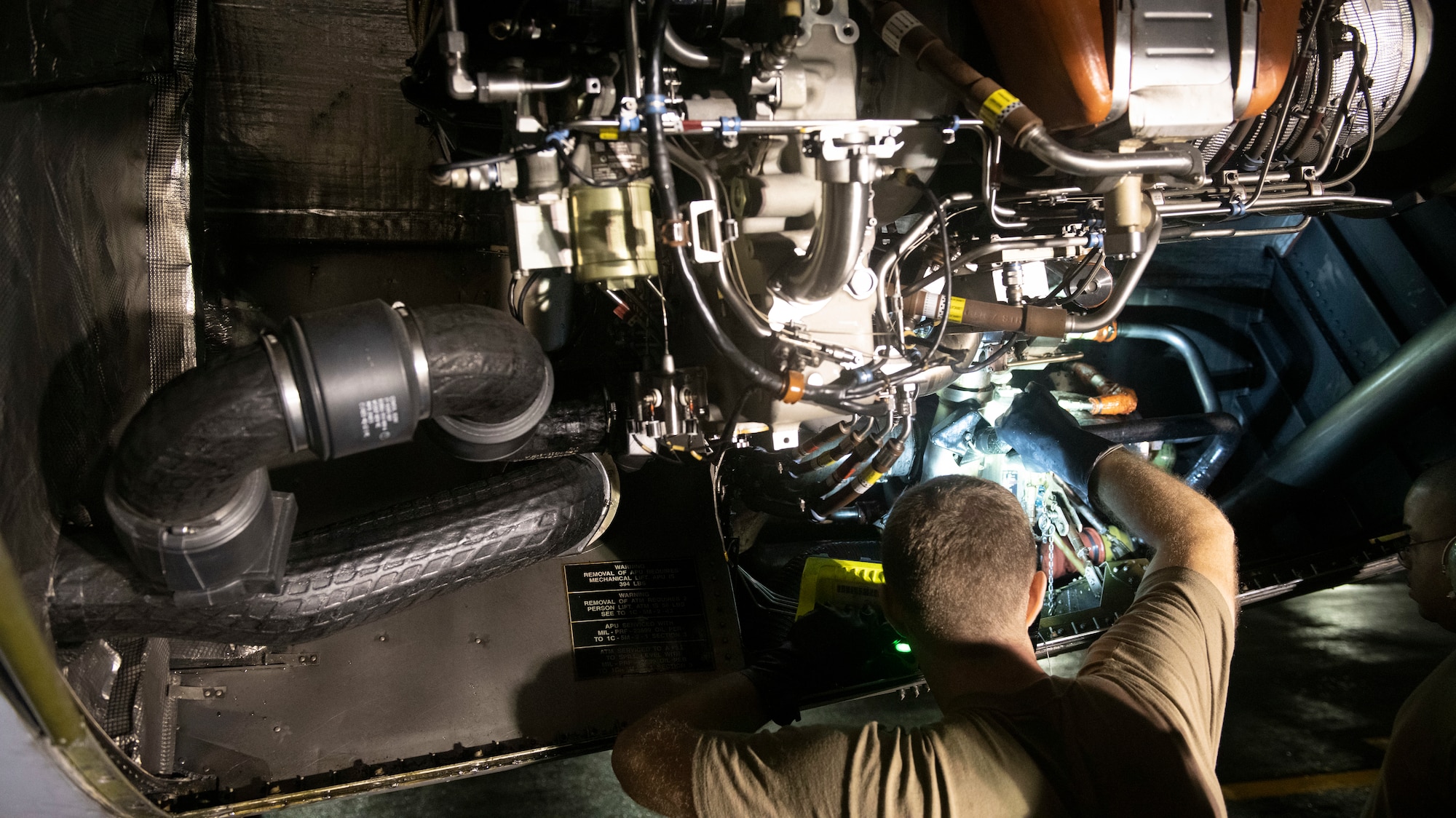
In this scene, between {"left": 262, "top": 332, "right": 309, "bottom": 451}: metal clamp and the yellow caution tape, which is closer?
{"left": 262, "top": 332, "right": 309, "bottom": 451}: metal clamp

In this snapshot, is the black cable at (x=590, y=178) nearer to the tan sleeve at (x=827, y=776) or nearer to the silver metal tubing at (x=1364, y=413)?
the tan sleeve at (x=827, y=776)

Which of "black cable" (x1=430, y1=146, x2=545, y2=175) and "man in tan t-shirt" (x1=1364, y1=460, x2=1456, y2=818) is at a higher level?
"black cable" (x1=430, y1=146, x2=545, y2=175)

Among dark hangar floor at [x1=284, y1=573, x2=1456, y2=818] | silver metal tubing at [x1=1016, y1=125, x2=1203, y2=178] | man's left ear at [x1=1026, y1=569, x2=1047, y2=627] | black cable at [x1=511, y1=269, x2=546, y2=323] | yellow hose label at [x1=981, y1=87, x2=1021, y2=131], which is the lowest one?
dark hangar floor at [x1=284, y1=573, x2=1456, y2=818]

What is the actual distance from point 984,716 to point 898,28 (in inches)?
56.6

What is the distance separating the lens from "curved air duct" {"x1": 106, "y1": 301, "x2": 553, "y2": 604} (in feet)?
4.76

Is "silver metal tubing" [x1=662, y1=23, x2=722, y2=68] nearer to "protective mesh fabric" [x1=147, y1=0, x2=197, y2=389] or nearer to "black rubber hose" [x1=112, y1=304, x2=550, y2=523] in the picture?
"black rubber hose" [x1=112, y1=304, x2=550, y2=523]

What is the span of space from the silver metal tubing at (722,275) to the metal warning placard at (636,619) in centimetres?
92

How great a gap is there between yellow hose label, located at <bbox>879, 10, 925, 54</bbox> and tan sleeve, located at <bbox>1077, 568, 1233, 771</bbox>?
1380 mm

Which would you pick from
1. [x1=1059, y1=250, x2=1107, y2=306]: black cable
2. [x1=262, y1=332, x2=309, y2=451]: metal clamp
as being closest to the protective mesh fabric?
[x1=262, y1=332, x2=309, y2=451]: metal clamp

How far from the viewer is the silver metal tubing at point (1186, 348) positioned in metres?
3.41

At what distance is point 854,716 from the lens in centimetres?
312

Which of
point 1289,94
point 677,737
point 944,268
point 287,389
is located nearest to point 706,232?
point 944,268

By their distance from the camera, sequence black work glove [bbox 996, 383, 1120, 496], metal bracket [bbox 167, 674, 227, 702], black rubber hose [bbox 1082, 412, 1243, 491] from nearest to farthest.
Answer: metal bracket [bbox 167, 674, 227, 702], black work glove [bbox 996, 383, 1120, 496], black rubber hose [bbox 1082, 412, 1243, 491]

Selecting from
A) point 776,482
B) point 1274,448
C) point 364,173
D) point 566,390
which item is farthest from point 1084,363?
point 364,173
